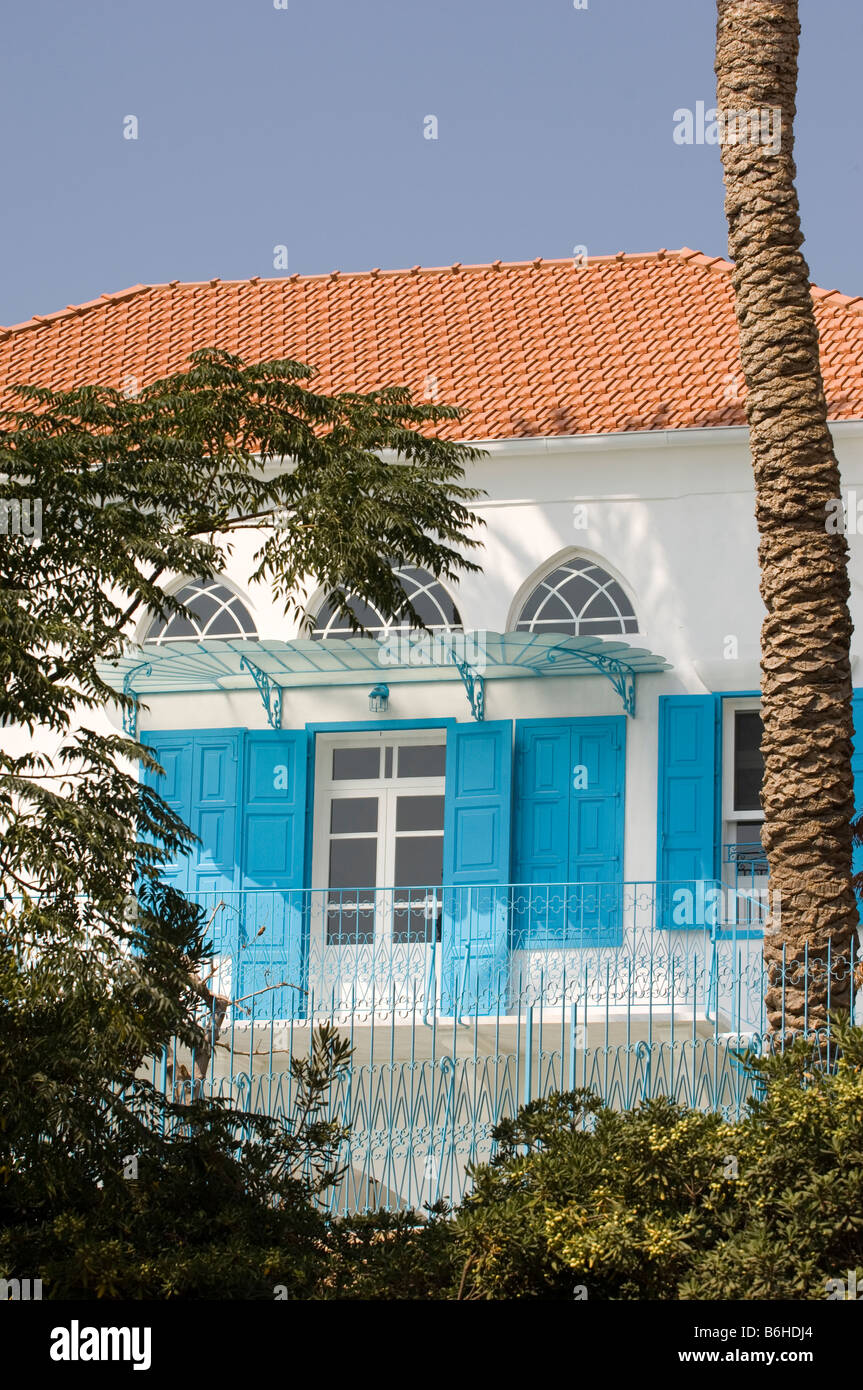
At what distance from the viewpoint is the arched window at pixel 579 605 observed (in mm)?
15852

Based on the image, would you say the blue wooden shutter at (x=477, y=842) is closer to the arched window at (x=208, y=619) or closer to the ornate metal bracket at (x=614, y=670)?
the ornate metal bracket at (x=614, y=670)

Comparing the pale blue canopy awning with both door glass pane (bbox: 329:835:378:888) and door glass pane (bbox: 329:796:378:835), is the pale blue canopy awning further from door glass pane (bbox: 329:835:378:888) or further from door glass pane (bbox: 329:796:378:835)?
door glass pane (bbox: 329:835:378:888)

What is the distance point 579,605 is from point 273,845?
11.9 ft

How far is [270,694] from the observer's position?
16312 millimetres

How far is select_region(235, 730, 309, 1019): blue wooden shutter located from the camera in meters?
15.2

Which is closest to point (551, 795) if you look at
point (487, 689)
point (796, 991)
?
point (487, 689)

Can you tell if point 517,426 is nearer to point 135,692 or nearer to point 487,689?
point 487,689

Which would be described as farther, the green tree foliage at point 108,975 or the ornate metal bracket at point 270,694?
the ornate metal bracket at point 270,694

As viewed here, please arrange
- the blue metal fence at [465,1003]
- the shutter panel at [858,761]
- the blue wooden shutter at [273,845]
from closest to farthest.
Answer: the blue metal fence at [465,1003] < the shutter panel at [858,761] < the blue wooden shutter at [273,845]

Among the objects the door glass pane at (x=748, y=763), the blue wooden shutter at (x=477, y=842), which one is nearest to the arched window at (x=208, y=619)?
the blue wooden shutter at (x=477, y=842)

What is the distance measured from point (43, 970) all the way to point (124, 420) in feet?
12.1

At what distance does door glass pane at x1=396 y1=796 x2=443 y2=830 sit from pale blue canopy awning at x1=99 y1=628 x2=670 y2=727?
40.7 inches

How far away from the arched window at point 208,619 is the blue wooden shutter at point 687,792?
4149mm

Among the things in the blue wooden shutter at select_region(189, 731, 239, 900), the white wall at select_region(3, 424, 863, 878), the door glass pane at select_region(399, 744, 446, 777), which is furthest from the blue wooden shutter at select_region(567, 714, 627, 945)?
the blue wooden shutter at select_region(189, 731, 239, 900)
